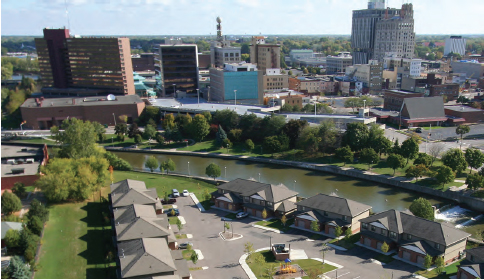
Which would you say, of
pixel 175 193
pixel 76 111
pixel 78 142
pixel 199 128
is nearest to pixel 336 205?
pixel 175 193

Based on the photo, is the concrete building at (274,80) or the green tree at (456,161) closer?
the green tree at (456,161)

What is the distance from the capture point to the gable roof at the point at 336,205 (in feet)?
76.7

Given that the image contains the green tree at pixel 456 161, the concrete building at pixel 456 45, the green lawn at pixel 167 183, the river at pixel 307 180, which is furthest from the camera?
the concrete building at pixel 456 45

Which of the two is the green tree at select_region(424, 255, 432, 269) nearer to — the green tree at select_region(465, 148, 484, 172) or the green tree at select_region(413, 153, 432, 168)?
the green tree at select_region(413, 153, 432, 168)

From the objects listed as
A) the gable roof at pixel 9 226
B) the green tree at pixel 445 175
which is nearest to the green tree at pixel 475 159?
the green tree at pixel 445 175

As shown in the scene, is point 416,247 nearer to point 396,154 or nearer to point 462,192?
point 462,192

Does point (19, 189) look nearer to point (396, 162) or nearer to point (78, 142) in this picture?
point (78, 142)

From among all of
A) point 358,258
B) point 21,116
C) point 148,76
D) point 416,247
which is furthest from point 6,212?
point 148,76

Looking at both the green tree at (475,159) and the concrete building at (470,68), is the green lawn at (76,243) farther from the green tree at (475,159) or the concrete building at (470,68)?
the concrete building at (470,68)

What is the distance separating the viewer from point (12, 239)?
20.2 meters

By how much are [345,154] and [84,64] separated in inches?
1958

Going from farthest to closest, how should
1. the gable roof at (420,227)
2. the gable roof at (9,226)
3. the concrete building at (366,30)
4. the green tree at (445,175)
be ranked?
the concrete building at (366,30)
the green tree at (445,175)
the gable roof at (9,226)
the gable roof at (420,227)

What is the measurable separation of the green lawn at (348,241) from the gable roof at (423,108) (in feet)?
109

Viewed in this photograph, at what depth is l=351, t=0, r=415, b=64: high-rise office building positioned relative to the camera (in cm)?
9706
